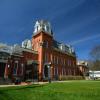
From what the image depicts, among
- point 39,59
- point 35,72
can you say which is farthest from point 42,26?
point 35,72

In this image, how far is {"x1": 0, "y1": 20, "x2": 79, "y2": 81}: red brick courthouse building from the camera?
37.5 m

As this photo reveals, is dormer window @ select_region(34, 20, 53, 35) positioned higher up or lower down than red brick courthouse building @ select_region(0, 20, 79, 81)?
higher up

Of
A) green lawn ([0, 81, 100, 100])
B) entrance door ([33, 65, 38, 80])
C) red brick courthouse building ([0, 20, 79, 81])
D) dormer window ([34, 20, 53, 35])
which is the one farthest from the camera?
dormer window ([34, 20, 53, 35])

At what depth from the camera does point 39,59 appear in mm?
46625

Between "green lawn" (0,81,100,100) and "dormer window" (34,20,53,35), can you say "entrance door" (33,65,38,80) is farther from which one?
"green lawn" (0,81,100,100)

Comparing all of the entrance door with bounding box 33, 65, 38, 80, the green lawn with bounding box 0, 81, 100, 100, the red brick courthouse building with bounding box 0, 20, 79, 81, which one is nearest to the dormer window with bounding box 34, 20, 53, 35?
the red brick courthouse building with bounding box 0, 20, 79, 81

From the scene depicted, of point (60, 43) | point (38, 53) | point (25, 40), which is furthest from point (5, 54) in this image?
point (60, 43)

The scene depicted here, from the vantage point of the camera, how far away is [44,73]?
4734cm

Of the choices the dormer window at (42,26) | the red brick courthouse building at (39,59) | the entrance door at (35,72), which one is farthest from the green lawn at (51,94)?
the dormer window at (42,26)

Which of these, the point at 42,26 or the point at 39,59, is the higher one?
the point at 42,26

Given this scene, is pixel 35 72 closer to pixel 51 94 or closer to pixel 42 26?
pixel 42 26

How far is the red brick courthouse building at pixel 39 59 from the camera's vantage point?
1477 inches

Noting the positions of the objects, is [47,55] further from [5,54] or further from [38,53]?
[5,54]

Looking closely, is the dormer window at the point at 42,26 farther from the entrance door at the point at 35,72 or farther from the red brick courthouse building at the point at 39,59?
the entrance door at the point at 35,72
